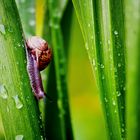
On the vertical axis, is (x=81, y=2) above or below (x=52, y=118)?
above

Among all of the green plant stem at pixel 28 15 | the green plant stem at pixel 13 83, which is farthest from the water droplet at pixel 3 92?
the green plant stem at pixel 28 15

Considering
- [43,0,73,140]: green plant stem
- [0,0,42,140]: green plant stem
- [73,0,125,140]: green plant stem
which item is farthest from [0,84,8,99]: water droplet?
[43,0,73,140]: green plant stem

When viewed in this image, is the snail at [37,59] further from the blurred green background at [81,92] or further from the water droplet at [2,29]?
the blurred green background at [81,92]

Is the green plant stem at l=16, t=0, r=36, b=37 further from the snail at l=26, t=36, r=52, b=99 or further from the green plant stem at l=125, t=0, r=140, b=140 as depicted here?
the green plant stem at l=125, t=0, r=140, b=140

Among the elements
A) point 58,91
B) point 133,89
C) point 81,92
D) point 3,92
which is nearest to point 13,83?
point 3,92

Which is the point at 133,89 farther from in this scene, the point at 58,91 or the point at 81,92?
the point at 81,92

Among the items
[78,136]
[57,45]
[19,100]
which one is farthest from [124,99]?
[78,136]

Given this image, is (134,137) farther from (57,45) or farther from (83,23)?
(57,45)
